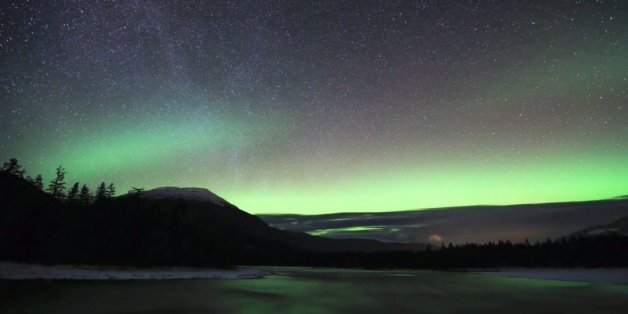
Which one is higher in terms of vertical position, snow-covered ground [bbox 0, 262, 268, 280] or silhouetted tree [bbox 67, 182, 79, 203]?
silhouetted tree [bbox 67, 182, 79, 203]

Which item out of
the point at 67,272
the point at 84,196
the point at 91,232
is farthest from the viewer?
the point at 84,196

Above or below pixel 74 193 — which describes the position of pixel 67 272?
below

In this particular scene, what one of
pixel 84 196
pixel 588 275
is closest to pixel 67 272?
pixel 84 196

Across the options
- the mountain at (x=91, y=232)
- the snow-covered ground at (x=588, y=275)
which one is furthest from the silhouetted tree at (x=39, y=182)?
the snow-covered ground at (x=588, y=275)

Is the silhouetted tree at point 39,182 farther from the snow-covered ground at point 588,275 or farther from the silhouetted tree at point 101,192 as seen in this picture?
the snow-covered ground at point 588,275

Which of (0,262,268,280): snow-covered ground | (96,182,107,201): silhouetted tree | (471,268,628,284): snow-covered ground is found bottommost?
(471,268,628,284): snow-covered ground

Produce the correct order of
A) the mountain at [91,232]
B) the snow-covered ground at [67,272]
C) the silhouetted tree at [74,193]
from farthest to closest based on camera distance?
the silhouetted tree at [74,193] < the mountain at [91,232] < the snow-covered ground at [67,272]

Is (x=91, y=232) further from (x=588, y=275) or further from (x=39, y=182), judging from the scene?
(x=588, y=275)

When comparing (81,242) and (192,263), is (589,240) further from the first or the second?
(81,242)

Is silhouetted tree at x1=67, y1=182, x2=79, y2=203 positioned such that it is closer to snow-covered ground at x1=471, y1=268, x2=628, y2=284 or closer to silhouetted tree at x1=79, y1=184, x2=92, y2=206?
silhouetted tree at x1=79, y1=184, x2=92, y2=206

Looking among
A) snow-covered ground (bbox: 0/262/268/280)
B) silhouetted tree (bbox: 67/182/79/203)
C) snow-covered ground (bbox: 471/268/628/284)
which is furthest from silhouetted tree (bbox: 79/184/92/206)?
snow-covered ground (bbox: 471/268/628/284)

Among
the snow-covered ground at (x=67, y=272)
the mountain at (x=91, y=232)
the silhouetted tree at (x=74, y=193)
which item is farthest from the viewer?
the silhouetted tree at (x=74, y=193)

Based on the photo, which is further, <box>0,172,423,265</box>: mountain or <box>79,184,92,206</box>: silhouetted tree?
<box>79,184,92,206</box>: silhouetted tree

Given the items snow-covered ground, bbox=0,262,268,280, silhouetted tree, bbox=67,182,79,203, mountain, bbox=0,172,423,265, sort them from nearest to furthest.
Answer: snow-covered ground, bbox=0,262,268,280, mountain, bbox=0,172,423,265, silhouetted tree, bbox=67,182,79,203
